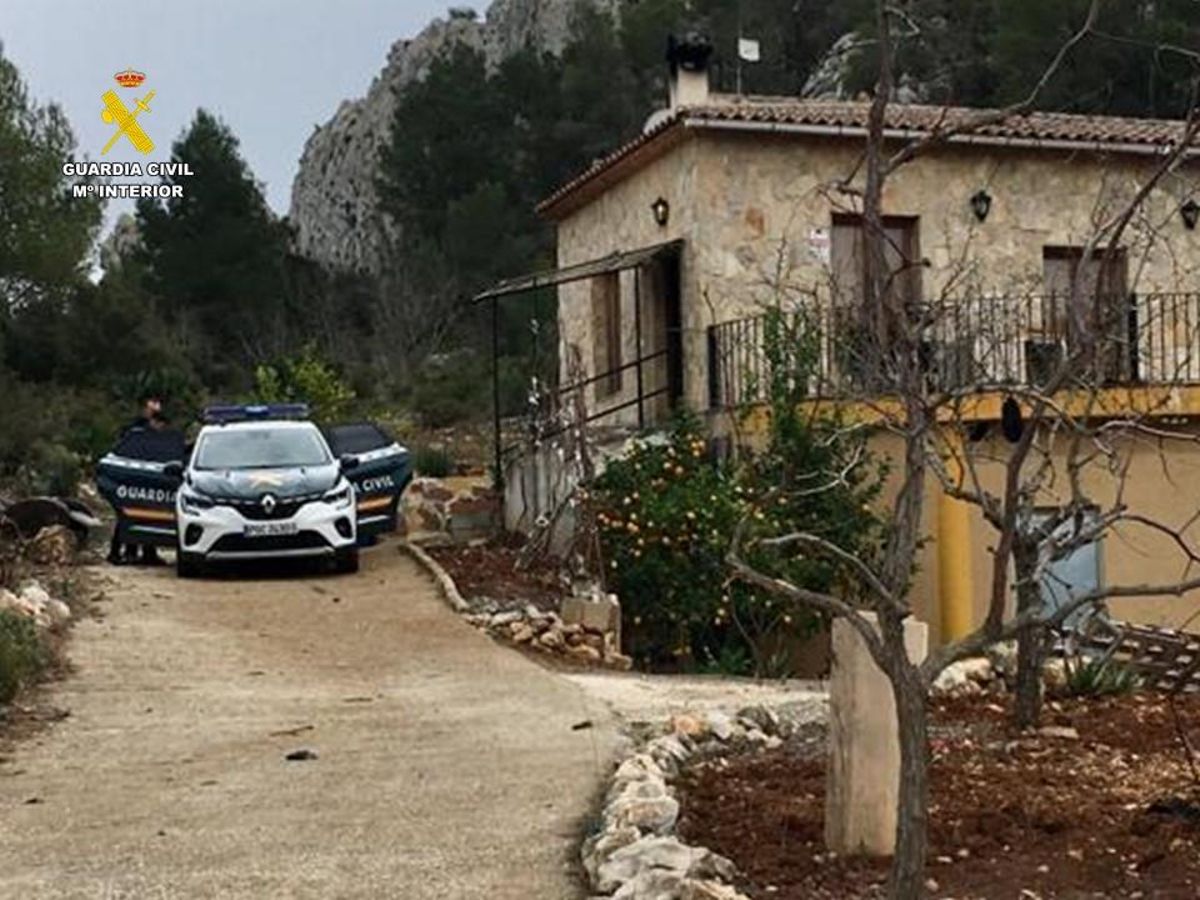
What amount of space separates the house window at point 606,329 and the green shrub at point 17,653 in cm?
1016

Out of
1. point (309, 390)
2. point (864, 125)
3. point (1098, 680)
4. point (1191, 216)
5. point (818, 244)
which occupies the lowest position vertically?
point (1098, 680)

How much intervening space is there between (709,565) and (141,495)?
294 inches

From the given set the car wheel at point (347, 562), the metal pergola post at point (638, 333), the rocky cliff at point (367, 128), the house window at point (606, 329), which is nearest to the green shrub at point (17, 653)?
the car wheel at point (347, 562)

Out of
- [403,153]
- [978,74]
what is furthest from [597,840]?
[403,153]

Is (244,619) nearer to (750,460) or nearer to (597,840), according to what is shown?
(750,460)

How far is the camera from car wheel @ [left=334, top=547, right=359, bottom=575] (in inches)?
687

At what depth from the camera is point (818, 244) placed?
712 inches

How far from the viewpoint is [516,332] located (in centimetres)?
4078

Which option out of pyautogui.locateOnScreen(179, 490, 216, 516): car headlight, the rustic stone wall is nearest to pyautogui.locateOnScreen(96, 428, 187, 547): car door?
pyautogui.locateOnScreen(179, 490, 216, 516): car headlight

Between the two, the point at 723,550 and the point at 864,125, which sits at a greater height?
the point at 864,125

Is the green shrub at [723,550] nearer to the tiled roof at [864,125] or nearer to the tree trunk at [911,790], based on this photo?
the tiled roof at [864,125]

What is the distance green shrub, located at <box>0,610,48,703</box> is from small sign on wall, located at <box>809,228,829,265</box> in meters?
9.31

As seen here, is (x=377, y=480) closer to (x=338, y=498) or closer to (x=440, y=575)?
(x=338, y=498)

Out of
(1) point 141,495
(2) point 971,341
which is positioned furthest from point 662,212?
(1) point 141,495
